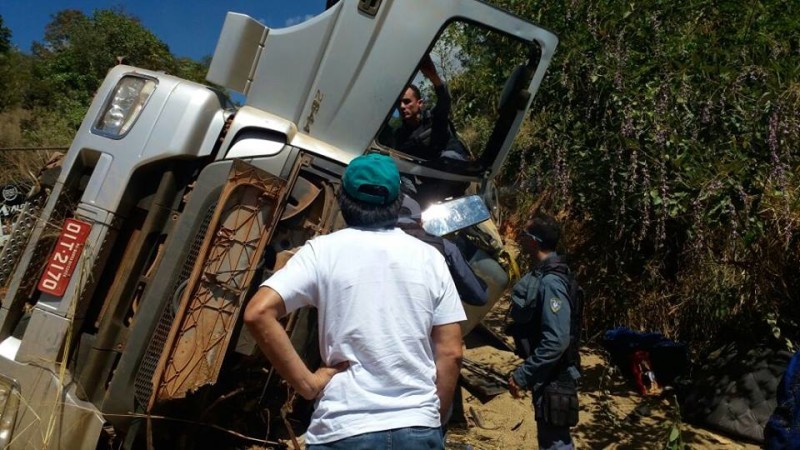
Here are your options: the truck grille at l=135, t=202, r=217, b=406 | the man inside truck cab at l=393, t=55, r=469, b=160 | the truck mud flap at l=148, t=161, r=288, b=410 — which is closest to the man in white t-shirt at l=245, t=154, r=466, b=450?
the truck mud flap at l=148, t=161, r=288, b=410

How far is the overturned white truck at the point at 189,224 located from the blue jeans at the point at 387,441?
3.89ft

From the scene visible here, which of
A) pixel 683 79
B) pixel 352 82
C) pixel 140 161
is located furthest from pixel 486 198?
pixel 140 161

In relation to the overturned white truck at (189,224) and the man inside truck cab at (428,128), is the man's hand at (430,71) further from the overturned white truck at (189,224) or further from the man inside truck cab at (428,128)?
the overturned white truck at (189,224)

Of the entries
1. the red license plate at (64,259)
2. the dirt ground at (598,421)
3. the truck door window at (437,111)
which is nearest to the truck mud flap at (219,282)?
the red license plate at (64,259)

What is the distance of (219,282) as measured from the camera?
281 cm

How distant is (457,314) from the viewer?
1.94 metres

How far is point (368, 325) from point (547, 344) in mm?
1768

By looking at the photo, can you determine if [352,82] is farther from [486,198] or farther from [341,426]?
[341,426]

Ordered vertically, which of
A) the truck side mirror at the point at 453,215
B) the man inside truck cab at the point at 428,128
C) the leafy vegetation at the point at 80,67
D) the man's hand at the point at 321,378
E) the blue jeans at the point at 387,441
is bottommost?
the blue jeans at the point at 387,441

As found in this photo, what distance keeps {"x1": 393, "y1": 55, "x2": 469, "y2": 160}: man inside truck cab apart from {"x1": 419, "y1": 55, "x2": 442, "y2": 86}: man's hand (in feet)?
0.14

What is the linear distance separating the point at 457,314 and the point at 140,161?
6.09ft

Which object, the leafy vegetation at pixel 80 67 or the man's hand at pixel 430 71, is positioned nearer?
the man's hand at pixel 430 71

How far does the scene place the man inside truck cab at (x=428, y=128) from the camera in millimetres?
3943

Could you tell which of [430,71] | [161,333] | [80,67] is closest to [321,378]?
[161,333]
